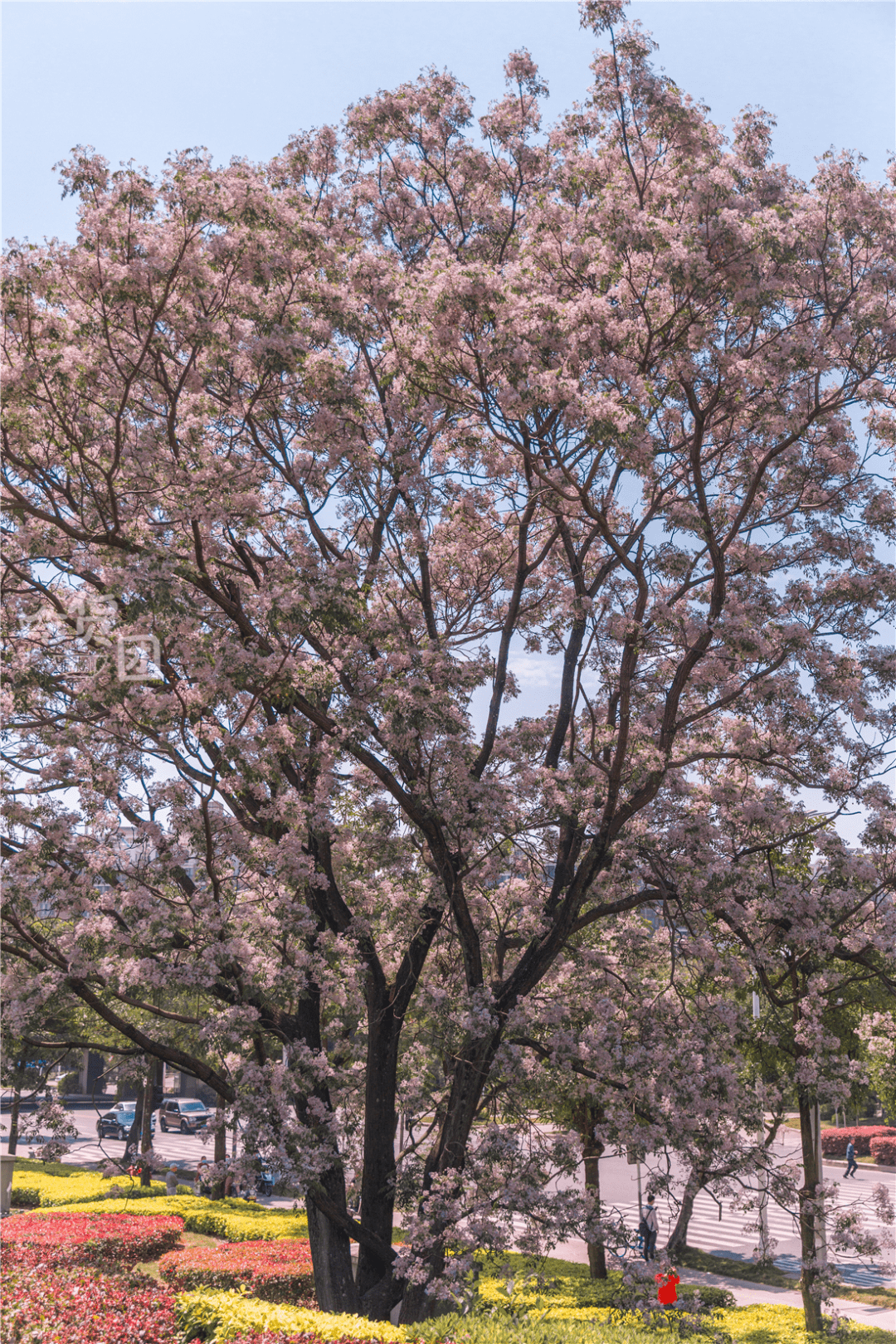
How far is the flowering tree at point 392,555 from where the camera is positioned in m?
8.05

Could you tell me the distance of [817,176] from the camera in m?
8.64

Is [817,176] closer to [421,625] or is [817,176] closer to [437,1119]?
[421,625]

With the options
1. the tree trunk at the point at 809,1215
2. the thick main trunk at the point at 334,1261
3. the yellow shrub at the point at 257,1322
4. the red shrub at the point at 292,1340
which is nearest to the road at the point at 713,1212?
the tree trunk at the point at 809,1215

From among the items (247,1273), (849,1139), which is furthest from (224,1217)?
(849,1139)

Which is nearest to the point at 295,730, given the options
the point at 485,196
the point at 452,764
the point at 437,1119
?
the point at 452,764

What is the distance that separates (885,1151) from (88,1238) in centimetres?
2753

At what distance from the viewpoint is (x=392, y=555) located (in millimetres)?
11141

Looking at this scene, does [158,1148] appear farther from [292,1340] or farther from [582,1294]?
[292,1340]

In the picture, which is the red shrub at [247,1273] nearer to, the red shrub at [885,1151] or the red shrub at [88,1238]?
the red shrub at [88,1238]

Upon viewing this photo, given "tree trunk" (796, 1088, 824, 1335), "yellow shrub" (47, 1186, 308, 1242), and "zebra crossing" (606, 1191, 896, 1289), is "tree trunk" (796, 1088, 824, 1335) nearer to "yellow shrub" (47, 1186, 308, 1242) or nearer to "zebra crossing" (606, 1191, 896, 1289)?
"zebra crossing" (606, 1191, 896, 1289)

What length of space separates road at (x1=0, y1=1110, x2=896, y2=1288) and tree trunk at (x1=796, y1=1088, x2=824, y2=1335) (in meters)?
0.44

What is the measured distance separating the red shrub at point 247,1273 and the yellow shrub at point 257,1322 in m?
3.99

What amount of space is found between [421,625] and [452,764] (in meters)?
2.02

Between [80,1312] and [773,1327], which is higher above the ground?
[80,1312]
